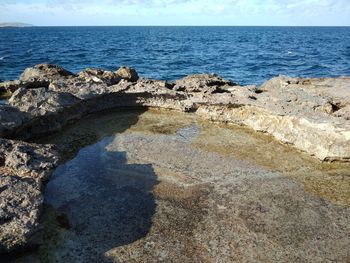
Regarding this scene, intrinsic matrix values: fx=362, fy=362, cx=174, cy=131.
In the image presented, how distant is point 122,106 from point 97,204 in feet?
22.2

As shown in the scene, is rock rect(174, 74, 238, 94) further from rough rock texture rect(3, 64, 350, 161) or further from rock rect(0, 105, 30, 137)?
rock rect(0, 105, 30, 137)

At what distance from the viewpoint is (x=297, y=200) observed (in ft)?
27.6

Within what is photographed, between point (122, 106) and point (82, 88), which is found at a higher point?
point (82, 88)

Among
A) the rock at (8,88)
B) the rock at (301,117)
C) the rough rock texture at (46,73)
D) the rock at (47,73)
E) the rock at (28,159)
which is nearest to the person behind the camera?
the rock at (28,159)

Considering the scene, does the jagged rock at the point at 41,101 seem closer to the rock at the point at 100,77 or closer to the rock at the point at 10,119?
the rock at the point at 10,119

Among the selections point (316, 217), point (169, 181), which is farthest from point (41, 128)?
point (316, 217)

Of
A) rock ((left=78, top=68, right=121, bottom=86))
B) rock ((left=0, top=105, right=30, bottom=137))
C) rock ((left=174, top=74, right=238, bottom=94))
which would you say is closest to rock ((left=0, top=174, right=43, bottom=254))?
rock ((left=0, top=105, right=30, bottom=137))

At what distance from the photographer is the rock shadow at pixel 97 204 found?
6.70m

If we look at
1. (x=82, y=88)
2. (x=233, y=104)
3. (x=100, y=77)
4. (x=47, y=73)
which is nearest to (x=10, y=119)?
(x=82, y=88)

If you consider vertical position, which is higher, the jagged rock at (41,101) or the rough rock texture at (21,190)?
the jagged rock at (41,101)

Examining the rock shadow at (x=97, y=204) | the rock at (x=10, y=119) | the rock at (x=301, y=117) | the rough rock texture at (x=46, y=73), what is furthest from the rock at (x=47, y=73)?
the rock shadow at (x=97, y=204)

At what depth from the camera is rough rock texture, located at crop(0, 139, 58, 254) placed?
6.05 m

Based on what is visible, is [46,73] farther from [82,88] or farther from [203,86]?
[203,86]

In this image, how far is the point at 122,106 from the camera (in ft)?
47.0
